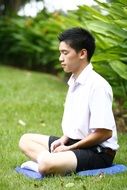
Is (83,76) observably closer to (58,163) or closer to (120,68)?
(58,163)

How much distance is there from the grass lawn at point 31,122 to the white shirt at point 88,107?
40 centimetres

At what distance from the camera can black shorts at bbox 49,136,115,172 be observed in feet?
15.2

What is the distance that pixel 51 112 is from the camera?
8.11 meters

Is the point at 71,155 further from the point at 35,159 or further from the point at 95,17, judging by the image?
the point at 95,17

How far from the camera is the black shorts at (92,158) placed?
463cm

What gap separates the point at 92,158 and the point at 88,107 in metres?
0.44

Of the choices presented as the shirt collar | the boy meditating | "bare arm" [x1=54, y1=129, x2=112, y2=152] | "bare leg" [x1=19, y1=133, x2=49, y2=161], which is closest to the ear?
the boy meditating

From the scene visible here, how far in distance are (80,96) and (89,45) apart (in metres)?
0.44

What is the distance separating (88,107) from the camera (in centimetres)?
466

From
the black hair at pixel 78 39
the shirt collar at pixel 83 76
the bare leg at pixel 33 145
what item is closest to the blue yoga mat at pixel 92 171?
the bare leg at pixel 33 145

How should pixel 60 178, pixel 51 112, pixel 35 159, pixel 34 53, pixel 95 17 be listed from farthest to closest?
1. pixel 34 53
2. pixel 51 112
3. pixel 95 17
4. pixel 35 159
5. pixel 60 178

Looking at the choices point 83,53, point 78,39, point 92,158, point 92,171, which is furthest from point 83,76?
point 92,171

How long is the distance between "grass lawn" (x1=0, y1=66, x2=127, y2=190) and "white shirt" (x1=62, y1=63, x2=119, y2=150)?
0.40 meters

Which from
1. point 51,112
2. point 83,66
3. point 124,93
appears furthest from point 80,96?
point 51,112
